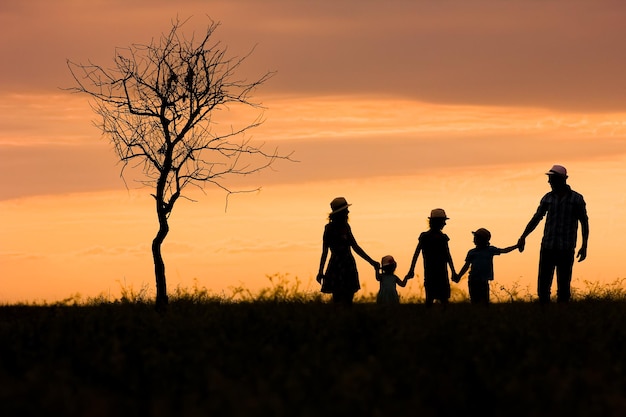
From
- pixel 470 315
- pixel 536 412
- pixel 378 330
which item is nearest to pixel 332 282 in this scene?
pixel 470 315

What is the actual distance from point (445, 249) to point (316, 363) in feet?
27.1

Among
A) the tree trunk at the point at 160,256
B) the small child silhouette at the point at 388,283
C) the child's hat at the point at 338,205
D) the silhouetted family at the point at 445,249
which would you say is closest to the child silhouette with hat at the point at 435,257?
the silhouetted family at the point at 445,249

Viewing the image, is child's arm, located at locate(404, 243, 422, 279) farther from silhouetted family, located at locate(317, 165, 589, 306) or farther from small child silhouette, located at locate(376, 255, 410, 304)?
small child silhouette, located at locate(376, 255, 410, 304)

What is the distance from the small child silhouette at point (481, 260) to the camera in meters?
18.1

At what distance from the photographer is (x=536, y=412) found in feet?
24.3

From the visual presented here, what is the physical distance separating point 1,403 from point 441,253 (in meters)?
10.6

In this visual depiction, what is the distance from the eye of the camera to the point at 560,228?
1723 centimetres

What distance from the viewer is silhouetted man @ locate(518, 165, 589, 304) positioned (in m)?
17.2

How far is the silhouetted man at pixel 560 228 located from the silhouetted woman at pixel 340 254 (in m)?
2.76

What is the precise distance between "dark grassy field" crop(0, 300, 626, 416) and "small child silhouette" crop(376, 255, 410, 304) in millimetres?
3641

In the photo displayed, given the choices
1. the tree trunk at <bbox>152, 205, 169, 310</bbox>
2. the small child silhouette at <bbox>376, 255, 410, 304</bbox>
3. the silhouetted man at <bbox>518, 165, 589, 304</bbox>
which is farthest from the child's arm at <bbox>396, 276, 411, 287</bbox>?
the tree trunk at <bbox>152, 205, 169, 310</bbox>

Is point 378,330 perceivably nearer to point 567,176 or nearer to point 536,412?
point 536,412

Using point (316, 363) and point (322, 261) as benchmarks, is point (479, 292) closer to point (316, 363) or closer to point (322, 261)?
point (322, 261)

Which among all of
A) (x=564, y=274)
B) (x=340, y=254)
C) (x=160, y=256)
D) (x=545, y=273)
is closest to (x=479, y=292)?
(x=545, y=273)
